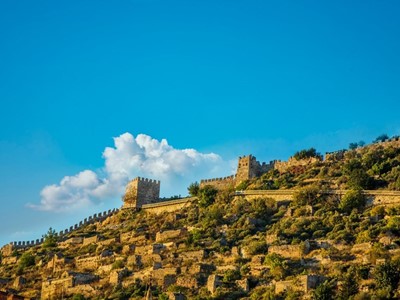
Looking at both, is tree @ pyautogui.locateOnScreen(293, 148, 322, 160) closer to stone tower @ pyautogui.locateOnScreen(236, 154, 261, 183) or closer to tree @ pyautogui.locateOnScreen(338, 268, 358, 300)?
stone tower @ pyautogui.locateOnScreen(236, 154, 261, 183)

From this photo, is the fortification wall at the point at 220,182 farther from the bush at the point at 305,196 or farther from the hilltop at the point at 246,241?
the bush at the point at 305,196

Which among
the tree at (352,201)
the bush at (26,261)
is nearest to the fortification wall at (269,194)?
the tree at (352,201)

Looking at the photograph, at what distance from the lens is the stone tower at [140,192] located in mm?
86438

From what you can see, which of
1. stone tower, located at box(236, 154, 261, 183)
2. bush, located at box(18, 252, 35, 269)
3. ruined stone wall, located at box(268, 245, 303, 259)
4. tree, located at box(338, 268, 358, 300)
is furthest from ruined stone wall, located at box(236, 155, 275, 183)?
tree, located at box(338, 268, 358, 300)

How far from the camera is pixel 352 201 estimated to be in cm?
6431

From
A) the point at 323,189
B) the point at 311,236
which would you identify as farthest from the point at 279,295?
the point at 323,189

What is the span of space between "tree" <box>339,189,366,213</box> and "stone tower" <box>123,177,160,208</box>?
26.6m

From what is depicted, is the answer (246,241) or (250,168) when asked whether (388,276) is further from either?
(250,168)

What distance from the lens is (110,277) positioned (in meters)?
57.9

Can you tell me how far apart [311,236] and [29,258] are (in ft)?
82.4

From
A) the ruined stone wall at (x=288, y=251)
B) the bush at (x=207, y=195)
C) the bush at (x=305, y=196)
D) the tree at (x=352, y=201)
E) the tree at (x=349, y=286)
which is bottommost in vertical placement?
the tree at (x=349, y=286)

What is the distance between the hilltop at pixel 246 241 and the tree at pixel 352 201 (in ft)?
0.23

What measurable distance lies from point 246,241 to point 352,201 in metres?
8.92

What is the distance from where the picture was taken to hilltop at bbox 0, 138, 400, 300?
166 feet
